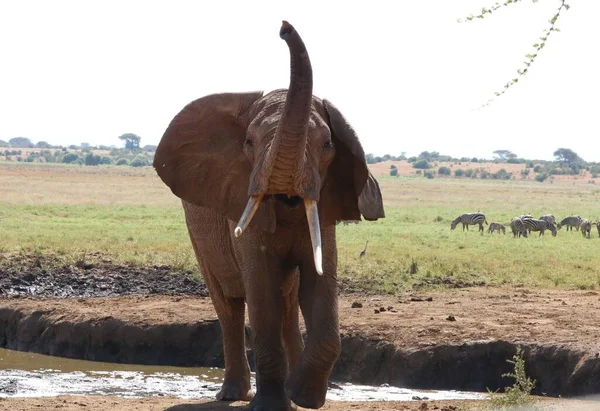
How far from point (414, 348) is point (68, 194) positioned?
42.2 metres

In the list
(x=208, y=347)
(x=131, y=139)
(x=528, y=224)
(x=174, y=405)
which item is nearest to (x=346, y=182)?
(x=174, y=405)

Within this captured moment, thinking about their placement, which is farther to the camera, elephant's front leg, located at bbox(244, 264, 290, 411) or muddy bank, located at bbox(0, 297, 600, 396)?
muddy bank, located at bbox(0, 297, 600, 396)

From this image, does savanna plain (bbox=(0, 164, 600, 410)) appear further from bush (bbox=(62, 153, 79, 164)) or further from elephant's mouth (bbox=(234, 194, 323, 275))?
bush (bbox=(62, 153, 79, 164))

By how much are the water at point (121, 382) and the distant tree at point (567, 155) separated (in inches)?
4886

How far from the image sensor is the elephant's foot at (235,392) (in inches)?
371

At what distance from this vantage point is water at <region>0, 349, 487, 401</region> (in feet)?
34.8

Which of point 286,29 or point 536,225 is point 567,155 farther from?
point 286,29

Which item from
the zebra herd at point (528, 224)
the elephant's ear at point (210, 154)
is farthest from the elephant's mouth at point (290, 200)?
the zebra herd at point (528, 224)

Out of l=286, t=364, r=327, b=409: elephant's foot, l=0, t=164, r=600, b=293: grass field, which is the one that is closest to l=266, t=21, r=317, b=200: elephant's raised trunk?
l=286, t=364, r=327, b=409: elephant's foot

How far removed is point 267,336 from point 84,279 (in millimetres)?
10496

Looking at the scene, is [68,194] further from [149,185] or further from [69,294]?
[69,294]

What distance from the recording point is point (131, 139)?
554 ft

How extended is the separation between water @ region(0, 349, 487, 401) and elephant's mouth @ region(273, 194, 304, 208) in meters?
3.68

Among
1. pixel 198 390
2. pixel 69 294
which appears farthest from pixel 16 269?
pixel 198 390
